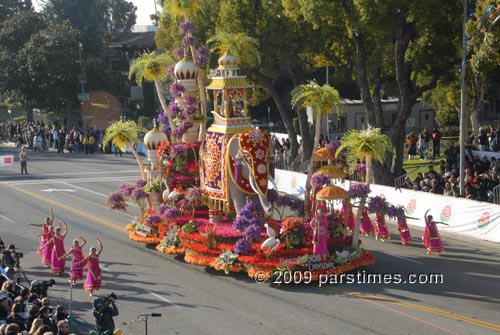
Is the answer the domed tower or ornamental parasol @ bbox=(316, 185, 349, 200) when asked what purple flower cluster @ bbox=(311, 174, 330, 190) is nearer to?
ornamental parasol @ bbox=(316, 185, 349, 200)

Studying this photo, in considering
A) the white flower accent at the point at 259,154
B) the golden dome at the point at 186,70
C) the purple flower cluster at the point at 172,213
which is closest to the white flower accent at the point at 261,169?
the white flower accent at the point at 259,154

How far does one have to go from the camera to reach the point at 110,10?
99.6m

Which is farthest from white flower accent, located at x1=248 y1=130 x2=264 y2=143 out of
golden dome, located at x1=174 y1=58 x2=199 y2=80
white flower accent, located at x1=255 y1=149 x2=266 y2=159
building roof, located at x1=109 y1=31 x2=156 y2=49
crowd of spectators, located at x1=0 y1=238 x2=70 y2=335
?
building roof, located at x1=109 y1=31 x2=156 y2=49

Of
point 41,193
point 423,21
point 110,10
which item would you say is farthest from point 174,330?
point 110,10

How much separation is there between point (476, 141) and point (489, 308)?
1950 cm

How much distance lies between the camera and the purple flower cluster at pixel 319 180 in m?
20.9

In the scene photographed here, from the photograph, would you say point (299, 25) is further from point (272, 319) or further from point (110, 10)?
point (110, 10)

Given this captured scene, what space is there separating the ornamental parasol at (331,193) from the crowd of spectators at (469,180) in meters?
8.07

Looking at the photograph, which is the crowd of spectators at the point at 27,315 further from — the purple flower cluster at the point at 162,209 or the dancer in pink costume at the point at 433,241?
the dancer in pink costume at the point at 433,241

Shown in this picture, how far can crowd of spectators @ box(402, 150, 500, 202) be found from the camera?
26953 mm

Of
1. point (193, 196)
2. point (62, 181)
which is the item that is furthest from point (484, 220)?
point (62, 181)

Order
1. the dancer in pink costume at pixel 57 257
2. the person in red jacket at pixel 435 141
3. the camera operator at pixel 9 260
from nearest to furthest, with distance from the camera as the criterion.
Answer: the camera operator at pixel 9 260, the dancer in pink costume at pixel 57 257, the person in red jacket at pixel 435 141

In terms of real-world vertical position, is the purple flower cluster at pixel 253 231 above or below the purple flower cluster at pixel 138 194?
below

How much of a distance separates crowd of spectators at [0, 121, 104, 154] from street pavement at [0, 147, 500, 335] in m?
25.3
